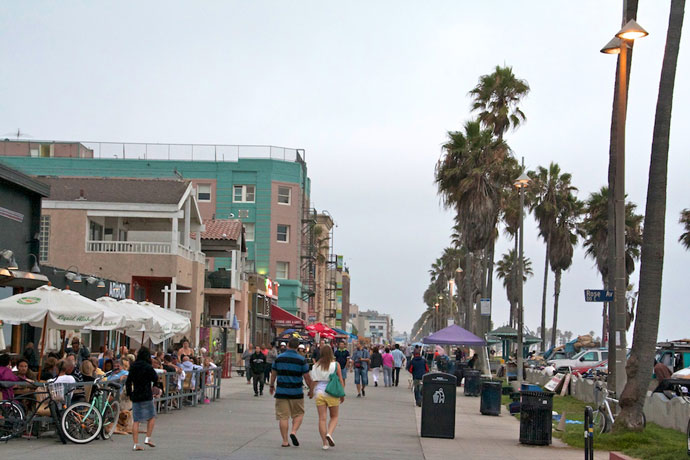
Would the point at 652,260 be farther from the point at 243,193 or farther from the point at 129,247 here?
the point at 243,193

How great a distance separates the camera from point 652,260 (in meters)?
16.1

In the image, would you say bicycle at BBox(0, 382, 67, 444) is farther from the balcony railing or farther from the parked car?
the parked car

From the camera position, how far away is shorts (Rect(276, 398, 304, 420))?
14.2 m

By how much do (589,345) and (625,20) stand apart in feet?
141

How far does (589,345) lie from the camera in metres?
59.0

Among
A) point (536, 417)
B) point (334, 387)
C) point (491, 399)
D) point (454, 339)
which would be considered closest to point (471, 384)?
point (454, 339)

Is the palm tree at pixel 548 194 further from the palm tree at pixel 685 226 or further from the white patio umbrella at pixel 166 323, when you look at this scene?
the white patio umbrella at pixel 166 323

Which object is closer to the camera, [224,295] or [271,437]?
[271,437]

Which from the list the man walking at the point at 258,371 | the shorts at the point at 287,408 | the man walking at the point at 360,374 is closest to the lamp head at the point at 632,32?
the shorts at the point at 287,408

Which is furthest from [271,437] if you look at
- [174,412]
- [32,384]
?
[174,412]

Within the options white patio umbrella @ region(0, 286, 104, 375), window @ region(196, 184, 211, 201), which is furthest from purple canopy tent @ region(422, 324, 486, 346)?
window @ region(196, 184, 211, 201)

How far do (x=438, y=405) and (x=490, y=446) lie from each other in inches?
54.2

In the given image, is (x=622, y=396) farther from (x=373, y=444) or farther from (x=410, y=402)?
(x=410, y=402)

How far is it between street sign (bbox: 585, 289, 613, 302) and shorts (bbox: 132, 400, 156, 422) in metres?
8.73
